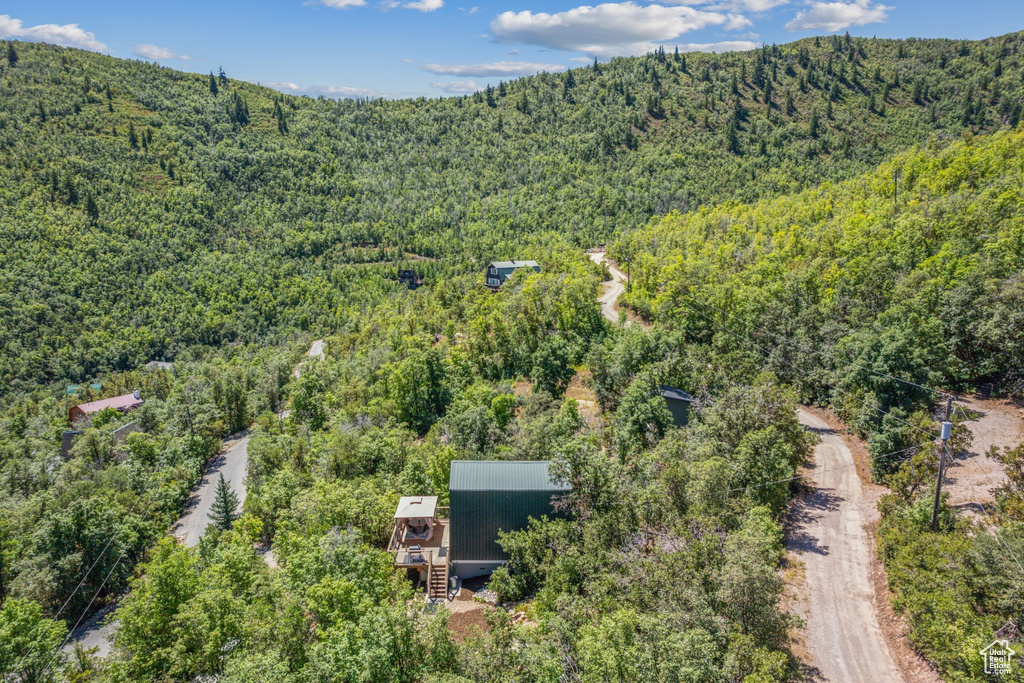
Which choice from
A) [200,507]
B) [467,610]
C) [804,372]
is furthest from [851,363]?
[200,507]

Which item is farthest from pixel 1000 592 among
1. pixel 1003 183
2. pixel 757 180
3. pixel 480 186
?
pixel 480 186

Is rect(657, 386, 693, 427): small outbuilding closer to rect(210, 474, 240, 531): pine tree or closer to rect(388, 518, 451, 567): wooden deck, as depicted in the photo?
rect(388, 518, 451, 567): wooden deck

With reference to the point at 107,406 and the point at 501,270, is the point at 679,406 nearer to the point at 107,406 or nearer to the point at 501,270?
the point at 501,270

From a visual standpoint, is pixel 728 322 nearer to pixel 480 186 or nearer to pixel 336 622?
pixel 336 622

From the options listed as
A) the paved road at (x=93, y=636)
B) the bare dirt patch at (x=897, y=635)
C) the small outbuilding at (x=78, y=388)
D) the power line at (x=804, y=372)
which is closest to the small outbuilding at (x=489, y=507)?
the bare dirt patch at (x=897, y=635)

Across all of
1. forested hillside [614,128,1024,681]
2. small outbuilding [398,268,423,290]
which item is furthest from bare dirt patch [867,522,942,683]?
small outbuilding [398,268,423,290]
